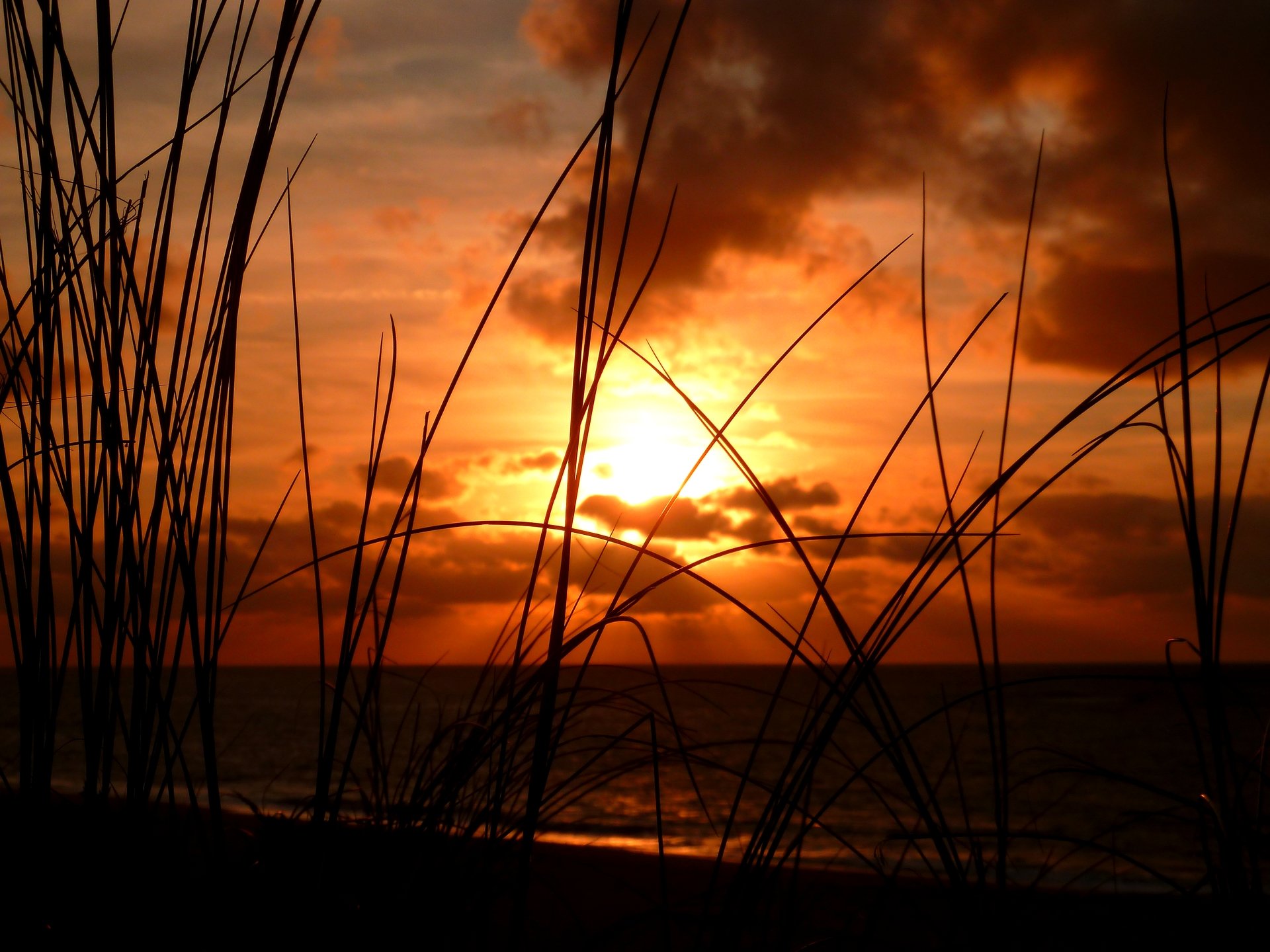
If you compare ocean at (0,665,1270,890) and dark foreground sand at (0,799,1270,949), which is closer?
dark foreground sand at (0,799,1270,949)

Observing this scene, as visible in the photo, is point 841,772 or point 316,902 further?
point 841,772

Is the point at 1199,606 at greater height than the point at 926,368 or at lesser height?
lesser

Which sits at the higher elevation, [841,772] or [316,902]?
[316,902]

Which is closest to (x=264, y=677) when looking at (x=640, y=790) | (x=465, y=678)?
(x=465, y=678)

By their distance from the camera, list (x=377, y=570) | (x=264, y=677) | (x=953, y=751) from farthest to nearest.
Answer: (x=264, y=677) < (x=953, y=751) < (x=377, y=570)

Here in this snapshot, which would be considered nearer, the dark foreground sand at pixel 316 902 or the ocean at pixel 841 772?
the dark foreground sand at pixel 316 902

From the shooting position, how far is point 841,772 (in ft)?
46.9

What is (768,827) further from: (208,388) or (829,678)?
(208,388)

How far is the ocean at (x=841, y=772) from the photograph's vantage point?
2.72 feet

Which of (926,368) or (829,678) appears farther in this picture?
(926,368)

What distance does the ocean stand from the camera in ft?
2.72

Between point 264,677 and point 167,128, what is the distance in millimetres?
73897

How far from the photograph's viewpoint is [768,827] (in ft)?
2.31

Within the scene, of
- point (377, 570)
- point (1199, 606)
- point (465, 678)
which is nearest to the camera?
point (1199, 606)
